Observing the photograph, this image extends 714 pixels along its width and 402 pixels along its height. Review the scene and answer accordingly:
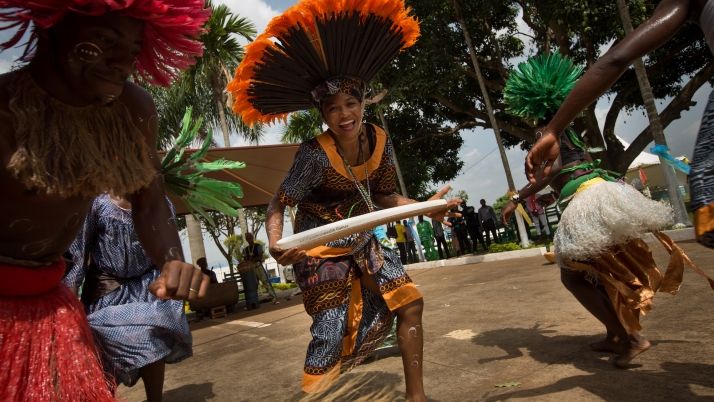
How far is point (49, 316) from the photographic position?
5.55 ft

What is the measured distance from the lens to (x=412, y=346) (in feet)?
7.77

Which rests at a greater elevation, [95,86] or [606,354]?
[95,86]

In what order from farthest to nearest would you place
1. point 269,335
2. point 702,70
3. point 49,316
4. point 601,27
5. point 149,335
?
point 702,70, point 601,27, point 269,335, point 149,335, point 49,316

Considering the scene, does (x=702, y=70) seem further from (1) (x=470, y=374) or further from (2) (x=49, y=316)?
(2) (x=49, y=316)

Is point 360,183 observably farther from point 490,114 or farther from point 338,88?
point 490,114

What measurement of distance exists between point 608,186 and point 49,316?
9.17 feet

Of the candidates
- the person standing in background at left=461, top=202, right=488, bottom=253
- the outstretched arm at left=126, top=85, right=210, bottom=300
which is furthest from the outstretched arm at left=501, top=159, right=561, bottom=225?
the person standing in background at left=461, top=202, right=488, bottom=253

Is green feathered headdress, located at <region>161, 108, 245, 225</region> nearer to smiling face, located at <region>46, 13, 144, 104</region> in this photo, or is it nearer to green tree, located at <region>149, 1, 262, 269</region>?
smiling face, located at <region>46, 13, 144, 104</region>

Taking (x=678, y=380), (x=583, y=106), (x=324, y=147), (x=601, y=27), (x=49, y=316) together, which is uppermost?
(x=601, y=27)

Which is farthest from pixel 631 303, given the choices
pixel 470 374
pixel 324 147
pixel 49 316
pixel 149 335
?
pixel 49 316

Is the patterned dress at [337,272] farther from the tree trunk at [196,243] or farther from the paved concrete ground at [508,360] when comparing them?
the tree trunk at [196,243]

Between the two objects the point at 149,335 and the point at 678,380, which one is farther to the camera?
the point at 149,335

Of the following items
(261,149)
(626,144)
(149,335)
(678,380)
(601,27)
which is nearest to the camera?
(678,380)

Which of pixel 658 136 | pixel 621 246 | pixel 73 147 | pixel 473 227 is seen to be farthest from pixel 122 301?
pixel 473 227
